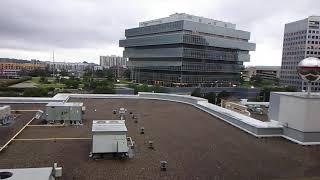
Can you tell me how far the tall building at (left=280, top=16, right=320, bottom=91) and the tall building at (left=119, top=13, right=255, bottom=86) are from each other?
50.3 feet

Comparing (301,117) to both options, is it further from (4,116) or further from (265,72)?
(265,72)

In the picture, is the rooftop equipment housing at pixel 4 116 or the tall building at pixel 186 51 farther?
the tall building at pixel 186 51

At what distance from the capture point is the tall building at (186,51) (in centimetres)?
9356

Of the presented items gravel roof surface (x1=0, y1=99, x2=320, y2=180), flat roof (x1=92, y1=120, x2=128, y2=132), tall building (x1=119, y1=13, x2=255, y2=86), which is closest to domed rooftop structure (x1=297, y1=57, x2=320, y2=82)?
gravel roof surface (x1=0, y1=99, x2=320, y2=180)

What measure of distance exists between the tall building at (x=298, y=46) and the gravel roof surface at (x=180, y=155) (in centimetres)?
8730

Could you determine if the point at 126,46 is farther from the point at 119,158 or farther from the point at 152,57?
the point at 119,158

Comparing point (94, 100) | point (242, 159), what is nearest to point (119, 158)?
point (242, 159)

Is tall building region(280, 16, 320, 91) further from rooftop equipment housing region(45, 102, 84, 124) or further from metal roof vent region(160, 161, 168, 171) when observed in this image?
metal roof vent region(160, 161, 168, 171)

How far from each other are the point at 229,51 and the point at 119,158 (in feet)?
314

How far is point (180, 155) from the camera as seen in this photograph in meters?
14.1

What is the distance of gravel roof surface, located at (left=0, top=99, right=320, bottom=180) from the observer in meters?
11.9

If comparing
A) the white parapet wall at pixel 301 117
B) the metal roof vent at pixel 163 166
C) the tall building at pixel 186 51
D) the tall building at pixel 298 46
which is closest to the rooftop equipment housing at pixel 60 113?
the metal roof vent at pixel 163 166

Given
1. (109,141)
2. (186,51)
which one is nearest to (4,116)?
(109,141)

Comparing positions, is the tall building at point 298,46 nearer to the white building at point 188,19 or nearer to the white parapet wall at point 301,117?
the white building at point 188,19
